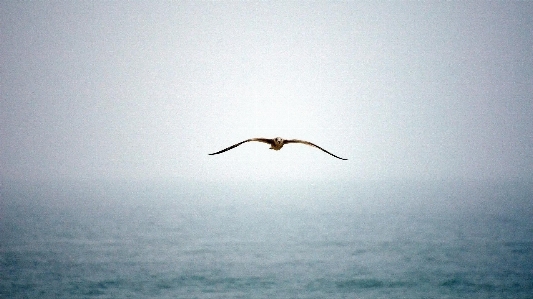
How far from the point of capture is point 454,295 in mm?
100000

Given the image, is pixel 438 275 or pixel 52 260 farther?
pixel 52 260

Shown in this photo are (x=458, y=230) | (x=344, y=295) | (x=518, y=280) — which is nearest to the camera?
(x=344, y=295)

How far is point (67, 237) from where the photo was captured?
167500mm

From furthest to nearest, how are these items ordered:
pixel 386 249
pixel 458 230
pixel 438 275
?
1. pixel 458 230
2. pixel 386 249
3. pixel 438 275

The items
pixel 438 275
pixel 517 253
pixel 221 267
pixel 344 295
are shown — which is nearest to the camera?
pixel 344 295

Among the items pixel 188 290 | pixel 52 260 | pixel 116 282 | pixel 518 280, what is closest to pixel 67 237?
pixel 52 260

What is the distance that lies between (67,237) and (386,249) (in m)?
108

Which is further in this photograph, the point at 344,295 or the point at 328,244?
the point at 328,244

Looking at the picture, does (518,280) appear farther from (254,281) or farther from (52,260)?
(52,260)

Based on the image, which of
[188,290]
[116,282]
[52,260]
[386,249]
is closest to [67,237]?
[52,260]

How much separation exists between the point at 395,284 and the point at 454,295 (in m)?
13.6

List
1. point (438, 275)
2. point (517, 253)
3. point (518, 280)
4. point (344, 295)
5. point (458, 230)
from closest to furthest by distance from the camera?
point (344, 295) → point (518, 280) → point (438, 275) → point (517, 253) → point (458, 230)

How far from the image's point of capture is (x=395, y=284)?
10956 centimetres

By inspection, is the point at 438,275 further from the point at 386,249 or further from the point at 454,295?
the point at 386,249
